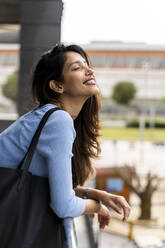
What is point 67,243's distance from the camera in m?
0.69


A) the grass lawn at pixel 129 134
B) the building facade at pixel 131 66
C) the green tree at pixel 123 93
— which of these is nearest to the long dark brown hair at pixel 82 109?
the building facade at pixel 131 66

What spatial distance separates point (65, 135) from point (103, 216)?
0.85ft

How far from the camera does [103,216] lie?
0.76 m

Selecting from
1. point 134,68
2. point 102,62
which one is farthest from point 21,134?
point 134,68

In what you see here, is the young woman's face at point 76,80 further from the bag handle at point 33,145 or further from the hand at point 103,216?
the hand at point 103,216

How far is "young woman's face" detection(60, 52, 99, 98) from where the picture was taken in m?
0.70

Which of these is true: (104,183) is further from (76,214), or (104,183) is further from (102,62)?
(102,62)

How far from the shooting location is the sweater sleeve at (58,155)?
59 cm

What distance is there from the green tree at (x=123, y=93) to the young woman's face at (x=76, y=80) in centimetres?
1868

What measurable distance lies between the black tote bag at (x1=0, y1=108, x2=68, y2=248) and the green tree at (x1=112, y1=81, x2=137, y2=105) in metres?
18.8

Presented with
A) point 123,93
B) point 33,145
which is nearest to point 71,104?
point 33,145

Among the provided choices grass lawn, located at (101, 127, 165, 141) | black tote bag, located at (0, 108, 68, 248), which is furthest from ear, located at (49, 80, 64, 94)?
grass lawn, located at (101, 127, 165, 141)

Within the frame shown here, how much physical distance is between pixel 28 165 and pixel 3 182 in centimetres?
5

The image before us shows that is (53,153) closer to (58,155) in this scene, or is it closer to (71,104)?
(58,155)
